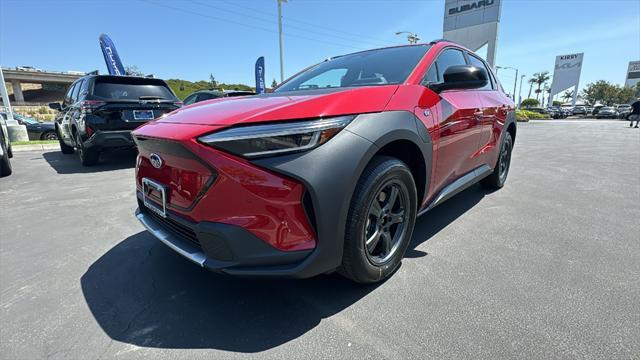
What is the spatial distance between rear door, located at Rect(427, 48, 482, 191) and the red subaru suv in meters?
0.05

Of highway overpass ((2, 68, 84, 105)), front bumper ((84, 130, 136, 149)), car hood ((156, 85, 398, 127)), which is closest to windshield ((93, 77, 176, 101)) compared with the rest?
front bumper ((84, 130, 136, 149))

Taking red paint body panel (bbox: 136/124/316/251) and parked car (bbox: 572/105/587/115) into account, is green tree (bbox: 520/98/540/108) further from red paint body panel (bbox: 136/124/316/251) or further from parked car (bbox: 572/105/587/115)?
red paint body panel (bbox: 136/124/316/251)

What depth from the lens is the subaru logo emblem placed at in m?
1.84

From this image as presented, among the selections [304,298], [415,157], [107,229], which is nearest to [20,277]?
[107,229]

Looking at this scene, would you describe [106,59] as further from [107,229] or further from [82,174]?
[107,229]

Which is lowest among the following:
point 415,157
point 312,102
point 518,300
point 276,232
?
point 518,300

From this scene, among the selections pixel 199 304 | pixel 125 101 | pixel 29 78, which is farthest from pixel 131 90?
pixel 29 78

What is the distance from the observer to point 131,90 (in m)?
5.73

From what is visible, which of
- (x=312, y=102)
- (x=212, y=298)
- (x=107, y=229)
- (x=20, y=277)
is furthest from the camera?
(x=107, y=229)

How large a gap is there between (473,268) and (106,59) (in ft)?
61.2

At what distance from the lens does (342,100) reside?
175 cm

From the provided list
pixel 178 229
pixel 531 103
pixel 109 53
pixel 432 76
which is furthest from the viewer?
pixel 531 103

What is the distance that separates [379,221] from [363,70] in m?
1.41

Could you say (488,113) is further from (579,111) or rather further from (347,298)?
(579,111)
